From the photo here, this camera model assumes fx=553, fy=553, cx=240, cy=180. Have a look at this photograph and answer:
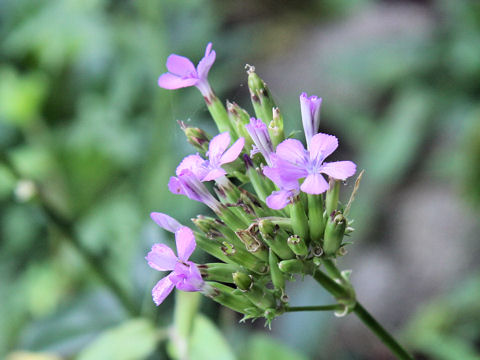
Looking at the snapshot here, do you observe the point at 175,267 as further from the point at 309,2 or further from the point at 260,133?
the point at 309,2

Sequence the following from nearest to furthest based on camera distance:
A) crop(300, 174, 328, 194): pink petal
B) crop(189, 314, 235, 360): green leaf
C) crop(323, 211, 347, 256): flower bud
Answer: crop(300, 174, 328, 194): pink petal
crop(323, 211, 347, 256): flower bud
crop(189, 314, 235, 360): green leaf

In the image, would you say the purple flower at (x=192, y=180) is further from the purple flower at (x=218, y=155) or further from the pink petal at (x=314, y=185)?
the pink petal at (x=314, y=185)

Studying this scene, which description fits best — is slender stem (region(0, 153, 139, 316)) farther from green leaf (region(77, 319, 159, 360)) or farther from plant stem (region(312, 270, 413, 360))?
plant stem (region(312, 270, 413, 360))

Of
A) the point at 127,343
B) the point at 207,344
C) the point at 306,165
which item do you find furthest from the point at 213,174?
the point at 127,343

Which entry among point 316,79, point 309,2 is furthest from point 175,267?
point 309,2

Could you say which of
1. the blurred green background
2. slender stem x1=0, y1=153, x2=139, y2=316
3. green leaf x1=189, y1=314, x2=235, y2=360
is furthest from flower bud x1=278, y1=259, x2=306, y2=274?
the blurred green background

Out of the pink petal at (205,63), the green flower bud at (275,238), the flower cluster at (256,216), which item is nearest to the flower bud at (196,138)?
A: the flower cluster at (256,216)

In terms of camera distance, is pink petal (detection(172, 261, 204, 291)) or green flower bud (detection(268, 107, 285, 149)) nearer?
pink petal (detection(172, 261, 204, 291))
